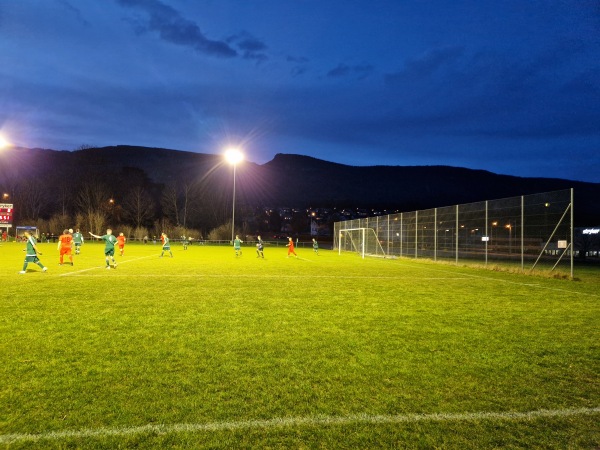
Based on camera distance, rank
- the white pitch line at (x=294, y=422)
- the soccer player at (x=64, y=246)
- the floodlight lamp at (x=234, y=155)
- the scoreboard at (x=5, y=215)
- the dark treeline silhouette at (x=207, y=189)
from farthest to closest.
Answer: the dark treeline silhouette at (x=207, y=189)
the scoreboard at (x=5, y=215)
the floodlight lamp at (x=234, y=155)
the soccer player at (x=64, y=246)
the white pitch line at (x=294, y=422)

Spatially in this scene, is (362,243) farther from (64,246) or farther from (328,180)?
(328,180)

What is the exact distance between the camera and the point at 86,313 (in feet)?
25.7

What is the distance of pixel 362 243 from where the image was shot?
36344 mm

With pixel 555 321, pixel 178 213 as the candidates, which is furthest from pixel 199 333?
pixel 178 213

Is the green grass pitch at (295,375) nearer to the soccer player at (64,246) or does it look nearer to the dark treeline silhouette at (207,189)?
the soccer player at (64,246)

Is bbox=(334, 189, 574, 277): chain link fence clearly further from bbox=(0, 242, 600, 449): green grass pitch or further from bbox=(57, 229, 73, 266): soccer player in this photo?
bbox=(57, 229, 73, 266): soccer player

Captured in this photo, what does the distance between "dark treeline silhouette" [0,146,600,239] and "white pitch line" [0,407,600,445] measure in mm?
60343

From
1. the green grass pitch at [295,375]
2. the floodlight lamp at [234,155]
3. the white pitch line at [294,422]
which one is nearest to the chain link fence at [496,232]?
the green grass pitch at [295,375]

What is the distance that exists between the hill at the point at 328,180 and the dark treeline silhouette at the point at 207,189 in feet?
1.28

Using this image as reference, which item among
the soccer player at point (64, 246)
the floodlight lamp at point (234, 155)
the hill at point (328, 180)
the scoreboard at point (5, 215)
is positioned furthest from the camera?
the hill at point (328, 180)

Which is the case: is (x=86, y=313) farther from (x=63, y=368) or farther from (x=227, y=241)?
(x=227, y=241)

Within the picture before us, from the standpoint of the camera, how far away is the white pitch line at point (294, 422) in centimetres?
312

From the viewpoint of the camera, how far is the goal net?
1382 inches

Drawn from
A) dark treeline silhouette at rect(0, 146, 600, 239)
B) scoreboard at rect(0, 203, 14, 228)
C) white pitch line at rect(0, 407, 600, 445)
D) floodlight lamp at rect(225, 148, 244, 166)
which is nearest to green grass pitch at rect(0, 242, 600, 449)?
white pitch line at rect(0, 407, 600, 445)
